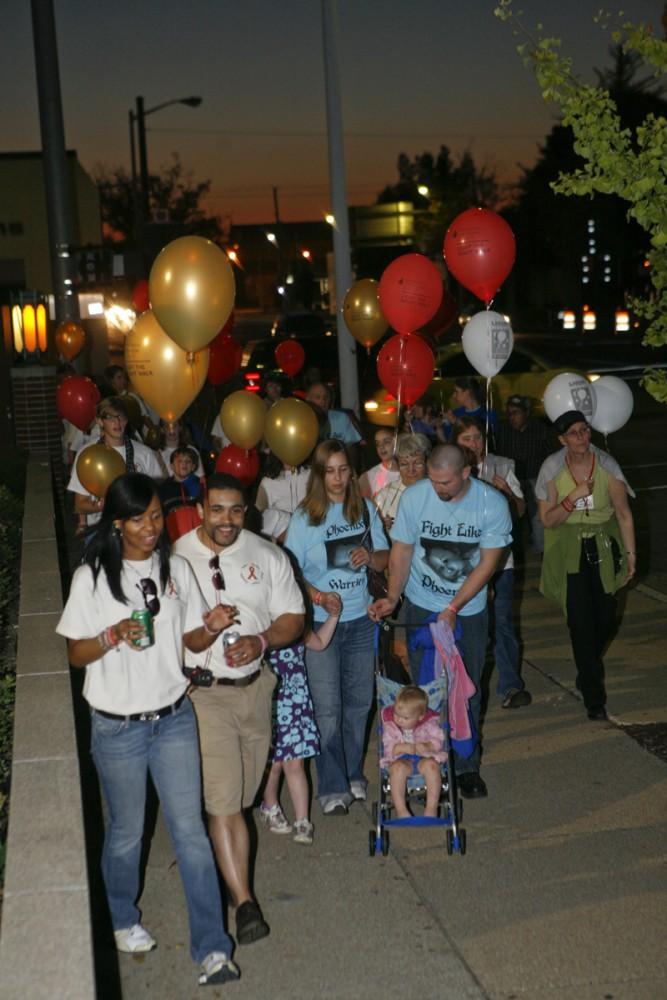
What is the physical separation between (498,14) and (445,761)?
3.87 metres

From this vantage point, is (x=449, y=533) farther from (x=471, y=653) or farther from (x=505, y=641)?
(x=505, y=641)

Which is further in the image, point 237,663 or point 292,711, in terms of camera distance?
point 292,711

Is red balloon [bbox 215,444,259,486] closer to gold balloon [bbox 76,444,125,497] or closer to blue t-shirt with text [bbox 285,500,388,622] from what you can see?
gold balloon [bbox 76,444,125,497]

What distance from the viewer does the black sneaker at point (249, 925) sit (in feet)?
16.8

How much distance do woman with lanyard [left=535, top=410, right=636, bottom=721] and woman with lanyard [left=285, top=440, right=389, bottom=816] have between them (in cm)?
158

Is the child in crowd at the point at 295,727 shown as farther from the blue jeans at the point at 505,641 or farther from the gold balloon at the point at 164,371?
the gold balloon at the point at 164,371

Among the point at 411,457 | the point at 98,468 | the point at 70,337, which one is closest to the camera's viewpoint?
the point at 411,457

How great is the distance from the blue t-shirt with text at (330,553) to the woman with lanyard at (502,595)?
5.01 feet

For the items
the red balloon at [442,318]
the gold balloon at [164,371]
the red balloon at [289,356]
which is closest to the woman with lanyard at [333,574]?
the gold balloon at [164,371]

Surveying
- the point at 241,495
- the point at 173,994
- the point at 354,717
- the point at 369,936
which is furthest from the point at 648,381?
the point at 173,994

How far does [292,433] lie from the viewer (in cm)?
873

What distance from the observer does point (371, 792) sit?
6.77 meters

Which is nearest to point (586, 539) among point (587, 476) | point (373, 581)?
point (587, 476)

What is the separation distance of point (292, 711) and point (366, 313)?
6.48 m
